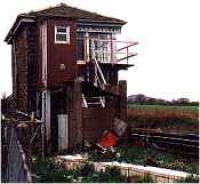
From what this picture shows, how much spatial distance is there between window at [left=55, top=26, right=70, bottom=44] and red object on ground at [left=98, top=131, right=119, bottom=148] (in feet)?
15.0

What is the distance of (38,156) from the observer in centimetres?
2075

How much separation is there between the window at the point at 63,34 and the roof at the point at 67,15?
530 mm

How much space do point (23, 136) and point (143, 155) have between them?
6.49m

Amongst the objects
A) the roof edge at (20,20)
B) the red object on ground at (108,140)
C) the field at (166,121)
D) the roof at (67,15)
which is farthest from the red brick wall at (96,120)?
the field at (166,121)

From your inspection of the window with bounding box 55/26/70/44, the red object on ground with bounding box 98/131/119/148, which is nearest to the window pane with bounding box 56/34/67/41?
the window with bounding box 55/26/70/44

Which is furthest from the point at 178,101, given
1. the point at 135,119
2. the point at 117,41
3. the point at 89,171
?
the point at 89,171

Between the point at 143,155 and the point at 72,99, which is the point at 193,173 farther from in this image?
the point at 72,99

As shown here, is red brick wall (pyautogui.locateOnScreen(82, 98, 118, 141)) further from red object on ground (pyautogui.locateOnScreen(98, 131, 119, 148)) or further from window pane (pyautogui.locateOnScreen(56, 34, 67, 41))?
window pane (pyautogui.locateOnScreen(56, 34, 67, 41))

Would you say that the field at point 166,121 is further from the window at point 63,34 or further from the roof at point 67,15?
the window at point 63,34

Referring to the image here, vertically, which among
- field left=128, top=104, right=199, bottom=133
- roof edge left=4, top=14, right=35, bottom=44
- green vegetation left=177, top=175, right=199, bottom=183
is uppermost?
roof edge left=4, top=14, right=35, bottom=44

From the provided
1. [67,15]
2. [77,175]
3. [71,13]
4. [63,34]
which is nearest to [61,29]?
[63,34]

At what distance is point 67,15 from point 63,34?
0.87 metres

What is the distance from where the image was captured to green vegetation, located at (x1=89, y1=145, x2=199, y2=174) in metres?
16.7

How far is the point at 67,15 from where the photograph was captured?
2458 centimetres
